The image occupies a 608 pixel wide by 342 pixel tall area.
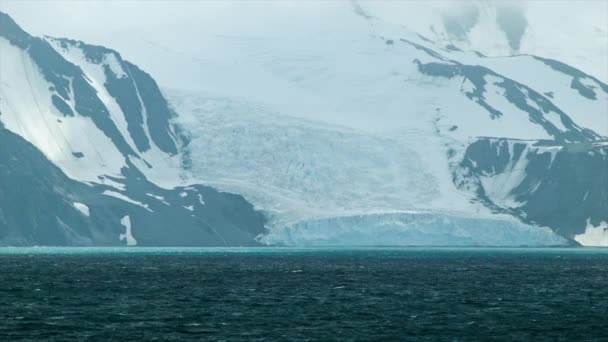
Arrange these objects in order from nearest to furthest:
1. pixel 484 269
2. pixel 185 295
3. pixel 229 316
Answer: pixel 229 316 < pixel 185 295 < pixel 484 269

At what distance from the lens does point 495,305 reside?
4107 inches

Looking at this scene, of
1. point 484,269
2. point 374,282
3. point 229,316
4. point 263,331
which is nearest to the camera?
point 263,331

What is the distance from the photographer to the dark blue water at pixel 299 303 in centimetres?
8612

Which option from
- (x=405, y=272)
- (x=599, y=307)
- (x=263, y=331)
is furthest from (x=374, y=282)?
(x=263, y=331)

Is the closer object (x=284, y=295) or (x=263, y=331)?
(x=263, y=331)

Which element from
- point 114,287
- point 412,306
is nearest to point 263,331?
point 412,306

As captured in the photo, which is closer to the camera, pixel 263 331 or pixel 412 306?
pixel 263 331

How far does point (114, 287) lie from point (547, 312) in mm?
35616

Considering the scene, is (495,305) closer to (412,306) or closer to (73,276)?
(412,306)

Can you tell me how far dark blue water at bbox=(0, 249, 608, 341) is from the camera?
283 feet

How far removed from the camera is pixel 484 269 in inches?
6393

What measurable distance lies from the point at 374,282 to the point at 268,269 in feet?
93.0

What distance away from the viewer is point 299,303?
105 metres

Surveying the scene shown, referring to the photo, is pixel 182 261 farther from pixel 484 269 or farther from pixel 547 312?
pixel 547 312
